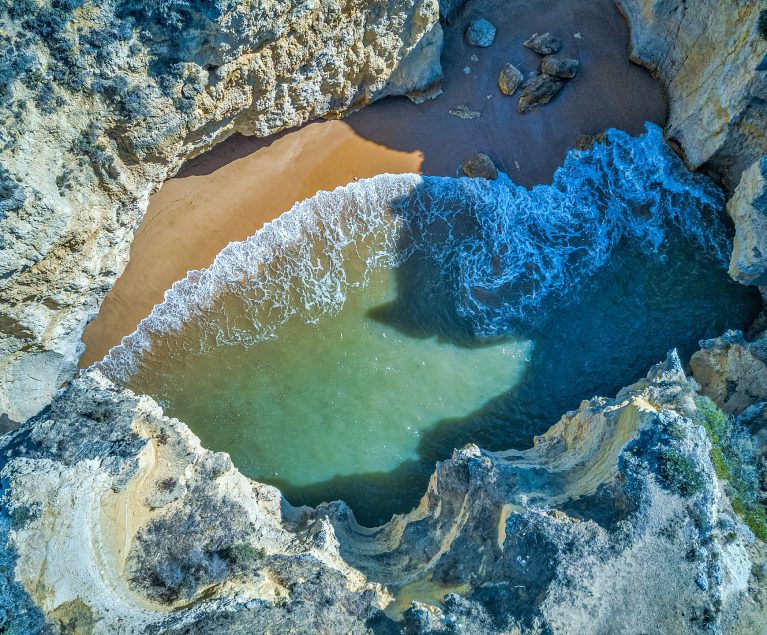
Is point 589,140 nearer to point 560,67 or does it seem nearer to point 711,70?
point 560,67

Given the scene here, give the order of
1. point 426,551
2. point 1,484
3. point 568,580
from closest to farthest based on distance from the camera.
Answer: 1. point 568,580
2. point 1,484
3. point 426,551

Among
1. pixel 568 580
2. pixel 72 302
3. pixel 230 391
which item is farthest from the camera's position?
pixel 230 391

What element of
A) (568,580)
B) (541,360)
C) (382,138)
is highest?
(382,138)

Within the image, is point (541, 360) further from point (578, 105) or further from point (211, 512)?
point (211, 512)

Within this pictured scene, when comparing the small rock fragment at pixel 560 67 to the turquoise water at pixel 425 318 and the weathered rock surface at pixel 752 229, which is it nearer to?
the turquoise water at pixel 425 318

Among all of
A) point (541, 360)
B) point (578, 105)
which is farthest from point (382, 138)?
point (541, 360)
